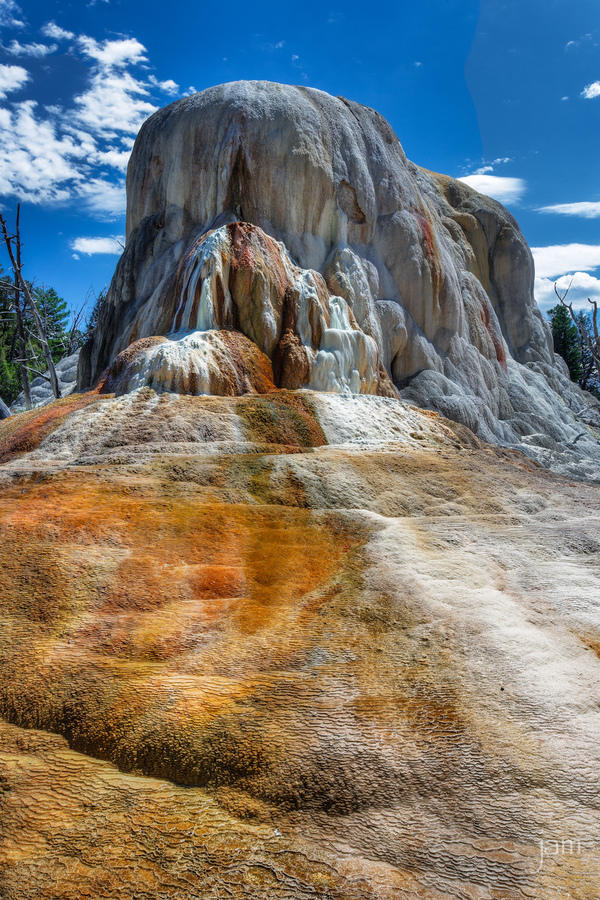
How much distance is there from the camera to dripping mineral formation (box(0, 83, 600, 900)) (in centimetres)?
229

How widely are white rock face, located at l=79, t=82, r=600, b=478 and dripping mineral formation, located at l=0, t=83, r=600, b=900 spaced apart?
5.53 feet

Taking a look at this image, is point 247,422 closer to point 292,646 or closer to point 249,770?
point 292,646

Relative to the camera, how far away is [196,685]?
3141 mm

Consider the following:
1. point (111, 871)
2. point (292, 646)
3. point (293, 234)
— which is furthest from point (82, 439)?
point (293, 234)

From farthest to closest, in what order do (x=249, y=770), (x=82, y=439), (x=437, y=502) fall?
(x=82, y=439) → (x=437, y=502) → (x=249, y=770)

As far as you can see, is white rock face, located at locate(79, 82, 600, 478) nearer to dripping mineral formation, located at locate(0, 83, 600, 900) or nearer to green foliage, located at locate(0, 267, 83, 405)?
dripping mineral formation, located at locate(0, 83, 600, 900)

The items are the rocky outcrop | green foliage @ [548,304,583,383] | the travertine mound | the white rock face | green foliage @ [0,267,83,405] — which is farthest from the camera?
green foliage @ [548,304,583,383]

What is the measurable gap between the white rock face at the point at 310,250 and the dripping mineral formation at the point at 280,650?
5.53 feet

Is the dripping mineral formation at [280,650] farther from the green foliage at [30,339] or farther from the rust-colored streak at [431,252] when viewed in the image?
the green foliage at [30,339]

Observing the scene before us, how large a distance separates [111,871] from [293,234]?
1344cm

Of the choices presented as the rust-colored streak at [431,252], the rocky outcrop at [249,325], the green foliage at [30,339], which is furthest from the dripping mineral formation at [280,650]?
the green foliage at [30,339]

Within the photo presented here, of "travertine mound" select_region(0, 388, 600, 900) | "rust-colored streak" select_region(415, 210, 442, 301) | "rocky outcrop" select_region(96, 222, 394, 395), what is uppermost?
"rust-colored streak" select_region(415, 210, 442, 301)

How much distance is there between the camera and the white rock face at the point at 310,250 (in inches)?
464

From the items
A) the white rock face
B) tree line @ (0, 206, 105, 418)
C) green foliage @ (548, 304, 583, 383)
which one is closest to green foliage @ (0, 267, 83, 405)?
tree line @ (0, 206, 105, 418)
